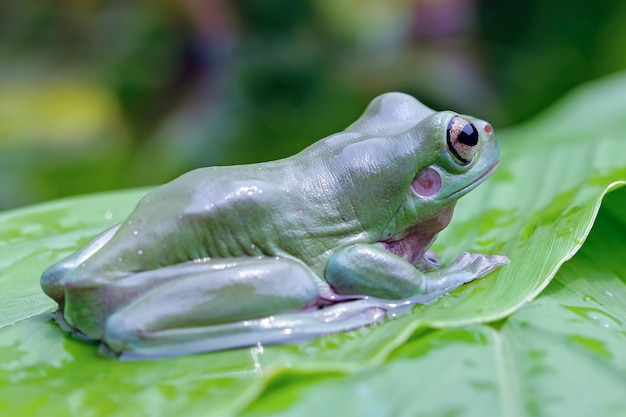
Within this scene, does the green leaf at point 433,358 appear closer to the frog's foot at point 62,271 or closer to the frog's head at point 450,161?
the frog's foot at point 62,271

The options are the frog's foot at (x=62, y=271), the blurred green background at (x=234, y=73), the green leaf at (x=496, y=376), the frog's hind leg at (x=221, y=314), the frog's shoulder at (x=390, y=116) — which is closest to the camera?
the green leaf at (x=496, y=376)

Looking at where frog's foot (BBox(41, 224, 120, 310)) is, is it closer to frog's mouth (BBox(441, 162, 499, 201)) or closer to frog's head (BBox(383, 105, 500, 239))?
frog's head (BBox(383, 105, 500, 239))

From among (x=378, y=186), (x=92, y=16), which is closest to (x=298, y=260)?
(x=378, y=186)

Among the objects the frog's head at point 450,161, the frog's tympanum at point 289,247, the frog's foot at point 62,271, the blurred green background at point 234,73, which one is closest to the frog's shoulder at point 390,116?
the frog's tympanum at point 289,247

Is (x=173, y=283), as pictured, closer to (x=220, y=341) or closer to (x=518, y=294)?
(x=220, y=341)

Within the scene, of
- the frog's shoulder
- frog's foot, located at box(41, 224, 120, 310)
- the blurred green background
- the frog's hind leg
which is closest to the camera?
the frog's hind leg

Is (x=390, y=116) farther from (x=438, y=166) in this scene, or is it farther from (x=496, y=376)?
(x=496, y=376)

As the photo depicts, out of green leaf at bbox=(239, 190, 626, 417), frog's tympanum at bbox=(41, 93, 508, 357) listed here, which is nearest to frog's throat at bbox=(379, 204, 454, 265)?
frog's tympanum at bbox=(41, 93, 508, 357)
